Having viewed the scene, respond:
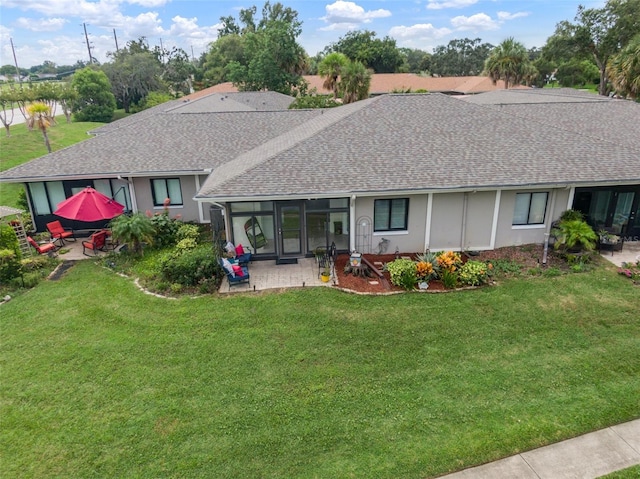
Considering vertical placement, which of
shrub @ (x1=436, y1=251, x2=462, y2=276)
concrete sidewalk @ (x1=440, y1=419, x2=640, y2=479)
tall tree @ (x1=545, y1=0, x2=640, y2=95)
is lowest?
concrete sidewalk @ (x1=440, y1=419, x2=640, y2=479)

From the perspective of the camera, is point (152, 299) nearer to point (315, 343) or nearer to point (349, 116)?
point (315, 343)

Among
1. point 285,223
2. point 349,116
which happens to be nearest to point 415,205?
point 285,223

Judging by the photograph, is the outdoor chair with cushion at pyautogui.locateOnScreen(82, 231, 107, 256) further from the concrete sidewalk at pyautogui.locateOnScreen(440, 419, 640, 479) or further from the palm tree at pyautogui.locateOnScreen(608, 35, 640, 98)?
the palm tree at pyautogui.locateOnScreen(608, 35, 640, 98)

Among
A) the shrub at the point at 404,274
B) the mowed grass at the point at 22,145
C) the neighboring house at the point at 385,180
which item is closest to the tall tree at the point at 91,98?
the mowed grass at the point at 22,145

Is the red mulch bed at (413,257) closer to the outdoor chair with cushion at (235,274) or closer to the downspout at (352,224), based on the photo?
the downspout at (352,224)

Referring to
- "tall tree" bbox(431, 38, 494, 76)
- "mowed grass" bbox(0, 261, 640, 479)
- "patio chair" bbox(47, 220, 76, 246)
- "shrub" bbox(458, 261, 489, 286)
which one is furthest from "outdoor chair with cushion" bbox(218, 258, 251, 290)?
"tall tree" bbox(431, 38, 494, 76)

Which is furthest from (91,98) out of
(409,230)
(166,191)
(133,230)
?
(409,230)
